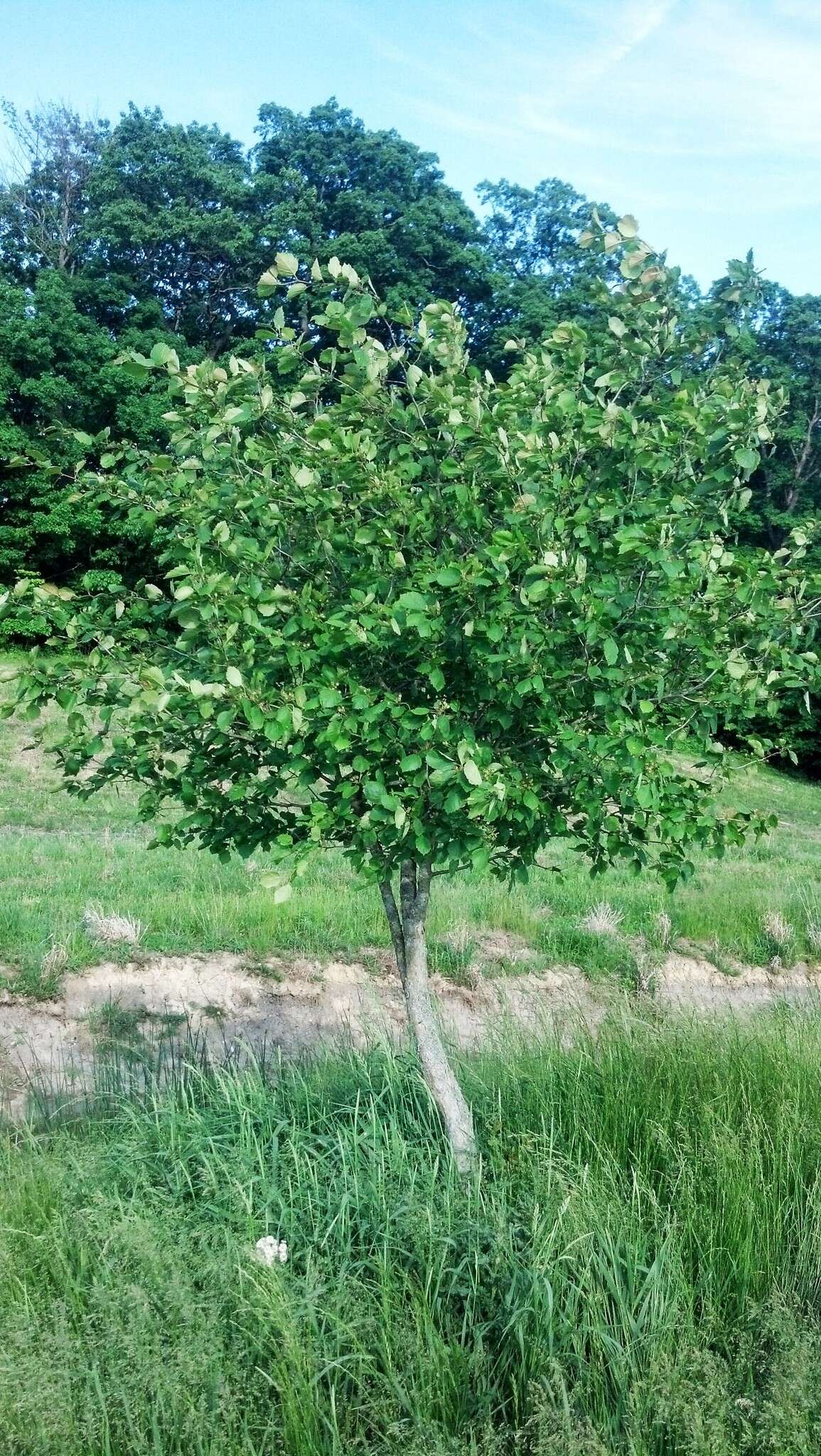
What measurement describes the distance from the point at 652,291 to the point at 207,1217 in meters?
3.52

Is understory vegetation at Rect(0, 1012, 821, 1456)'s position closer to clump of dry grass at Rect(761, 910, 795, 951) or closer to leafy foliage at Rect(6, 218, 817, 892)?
leafy foliage at Rect(6, 218, 817, 892)

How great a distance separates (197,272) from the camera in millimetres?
35875

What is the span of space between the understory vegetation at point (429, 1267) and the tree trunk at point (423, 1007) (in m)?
0.13

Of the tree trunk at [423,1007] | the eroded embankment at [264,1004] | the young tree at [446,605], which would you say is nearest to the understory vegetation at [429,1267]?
the tree trunk at [423,1007]

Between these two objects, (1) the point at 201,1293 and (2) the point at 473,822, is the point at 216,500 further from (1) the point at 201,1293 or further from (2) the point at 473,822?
(1) the point at 201,1293

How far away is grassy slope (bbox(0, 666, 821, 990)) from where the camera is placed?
8820 millimetres

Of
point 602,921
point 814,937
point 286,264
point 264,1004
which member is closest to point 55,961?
point 264,1004

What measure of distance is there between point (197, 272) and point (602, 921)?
102 ft

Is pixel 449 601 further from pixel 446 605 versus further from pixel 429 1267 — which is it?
pixel 429 1267

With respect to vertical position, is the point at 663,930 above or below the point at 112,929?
below

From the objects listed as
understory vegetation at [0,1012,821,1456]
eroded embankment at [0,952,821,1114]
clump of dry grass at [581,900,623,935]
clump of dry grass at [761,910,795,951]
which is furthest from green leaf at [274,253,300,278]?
clump of dry grass at [761,910,795,951]

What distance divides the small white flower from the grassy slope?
14.8 feet

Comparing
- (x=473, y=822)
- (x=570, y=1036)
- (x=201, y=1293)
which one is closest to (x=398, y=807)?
(x=473, y=822)

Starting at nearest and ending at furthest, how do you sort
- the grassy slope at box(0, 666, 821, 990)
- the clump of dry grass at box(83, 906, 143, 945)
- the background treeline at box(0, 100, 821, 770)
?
the clump of dry grass at box(83, 906, 143, 945) < the grassy slope at box(0, 666, 821, 990) < the background treeline at box(0, 100, 821, 770)
